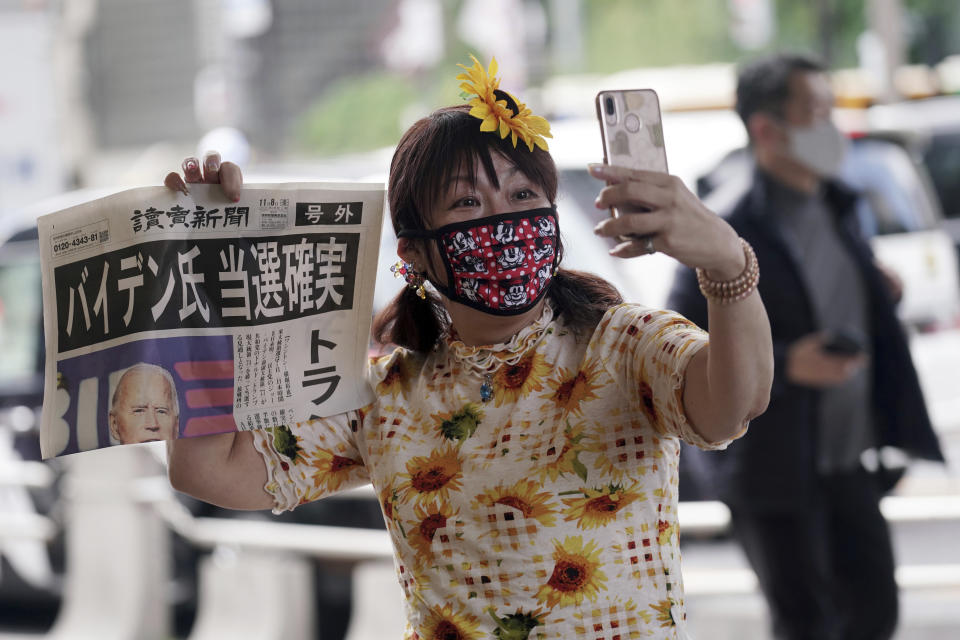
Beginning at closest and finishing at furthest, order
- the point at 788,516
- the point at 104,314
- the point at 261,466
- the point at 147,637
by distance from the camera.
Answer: the point at 104,314, the point at 261,466, the point at 788,516, the point at 147,637

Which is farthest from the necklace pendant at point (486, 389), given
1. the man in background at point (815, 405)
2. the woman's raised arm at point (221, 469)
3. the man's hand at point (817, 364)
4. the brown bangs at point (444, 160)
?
the man's hand at point (817, 364)

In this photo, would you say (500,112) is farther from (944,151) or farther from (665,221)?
(944,151)

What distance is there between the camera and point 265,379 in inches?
68.8

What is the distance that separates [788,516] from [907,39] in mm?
17703

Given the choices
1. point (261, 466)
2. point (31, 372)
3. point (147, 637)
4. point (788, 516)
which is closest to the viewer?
point (261, 466)

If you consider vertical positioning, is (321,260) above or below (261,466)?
above

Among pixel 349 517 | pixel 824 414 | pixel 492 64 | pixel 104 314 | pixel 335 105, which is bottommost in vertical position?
pixel 349 517

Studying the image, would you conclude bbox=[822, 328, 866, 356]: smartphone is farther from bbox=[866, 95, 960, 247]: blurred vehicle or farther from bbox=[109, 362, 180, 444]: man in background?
bbox=[866, 95, 960, 247]: blurred vehicle

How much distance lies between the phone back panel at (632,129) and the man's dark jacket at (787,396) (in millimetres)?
1549

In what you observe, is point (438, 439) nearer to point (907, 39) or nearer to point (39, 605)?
point (39, 605)

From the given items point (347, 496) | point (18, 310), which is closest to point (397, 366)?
point (347, 496)

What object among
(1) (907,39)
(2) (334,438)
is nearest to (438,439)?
(2) (334,438)

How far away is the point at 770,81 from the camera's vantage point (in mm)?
3307

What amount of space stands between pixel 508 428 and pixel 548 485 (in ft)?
0.33
